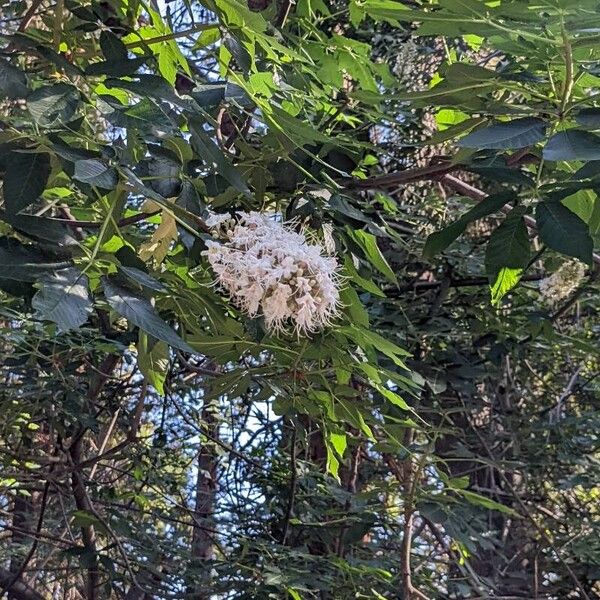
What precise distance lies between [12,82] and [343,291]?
458 mm

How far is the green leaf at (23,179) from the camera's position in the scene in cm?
82

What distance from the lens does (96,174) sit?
77 centimetres

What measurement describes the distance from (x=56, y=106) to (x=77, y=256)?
0.48 feet

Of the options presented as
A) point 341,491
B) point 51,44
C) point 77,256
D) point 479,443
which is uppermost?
point 479,443

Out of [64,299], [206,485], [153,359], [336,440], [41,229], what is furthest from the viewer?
[206,485]

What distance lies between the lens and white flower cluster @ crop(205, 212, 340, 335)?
880 mm

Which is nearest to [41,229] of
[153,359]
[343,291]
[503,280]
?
[153,359]

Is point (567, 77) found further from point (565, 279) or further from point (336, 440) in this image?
point (565, 279)

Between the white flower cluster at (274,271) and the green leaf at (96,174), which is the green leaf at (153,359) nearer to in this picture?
the white flower cluster at (274,271)

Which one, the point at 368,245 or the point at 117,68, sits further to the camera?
the point at 368,245

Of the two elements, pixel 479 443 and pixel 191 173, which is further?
pixel 479 443

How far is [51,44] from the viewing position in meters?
1.18

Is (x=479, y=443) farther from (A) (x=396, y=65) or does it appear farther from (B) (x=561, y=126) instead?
(B) (x=561, y=126)

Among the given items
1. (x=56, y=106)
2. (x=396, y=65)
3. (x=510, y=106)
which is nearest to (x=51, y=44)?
(x=56, y=106)
